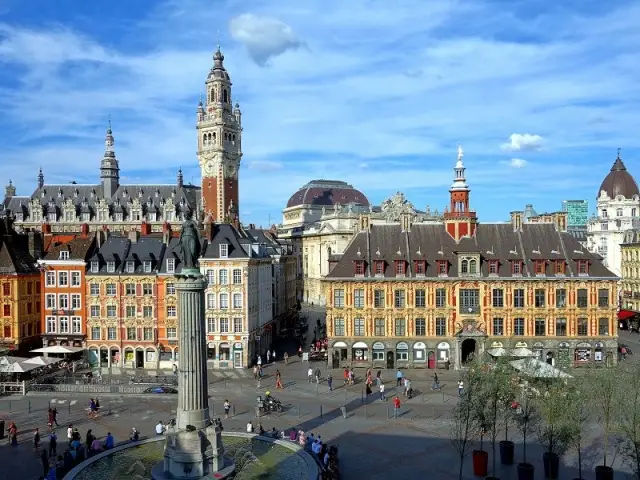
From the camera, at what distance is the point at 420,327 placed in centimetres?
5912

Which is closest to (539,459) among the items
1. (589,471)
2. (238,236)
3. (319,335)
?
(589,471)

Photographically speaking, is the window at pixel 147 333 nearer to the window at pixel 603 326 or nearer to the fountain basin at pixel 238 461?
the fountain basin at pixel 238 461

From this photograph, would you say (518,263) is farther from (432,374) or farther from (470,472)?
(470,472)

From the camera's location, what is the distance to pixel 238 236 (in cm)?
6431

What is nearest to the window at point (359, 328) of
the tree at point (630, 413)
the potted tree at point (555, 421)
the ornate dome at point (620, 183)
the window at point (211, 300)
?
the window at point (211, 300)

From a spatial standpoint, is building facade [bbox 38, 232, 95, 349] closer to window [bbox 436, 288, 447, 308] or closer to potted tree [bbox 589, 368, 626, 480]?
Answer: window [bbox 436, 288, 447, 308]

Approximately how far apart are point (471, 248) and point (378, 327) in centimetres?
1171

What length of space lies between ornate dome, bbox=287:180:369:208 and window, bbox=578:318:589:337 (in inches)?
4068

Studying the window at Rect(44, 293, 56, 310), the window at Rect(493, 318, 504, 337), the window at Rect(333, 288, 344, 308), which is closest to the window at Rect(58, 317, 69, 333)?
the window at Rect(44, 293, 56, 310)

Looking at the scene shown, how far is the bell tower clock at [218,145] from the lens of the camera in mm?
112188

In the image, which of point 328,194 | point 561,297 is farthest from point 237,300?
point 328,194

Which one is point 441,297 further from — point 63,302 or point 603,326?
point 63,302

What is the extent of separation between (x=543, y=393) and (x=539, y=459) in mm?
5428

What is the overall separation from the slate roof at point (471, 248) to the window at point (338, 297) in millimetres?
1423
